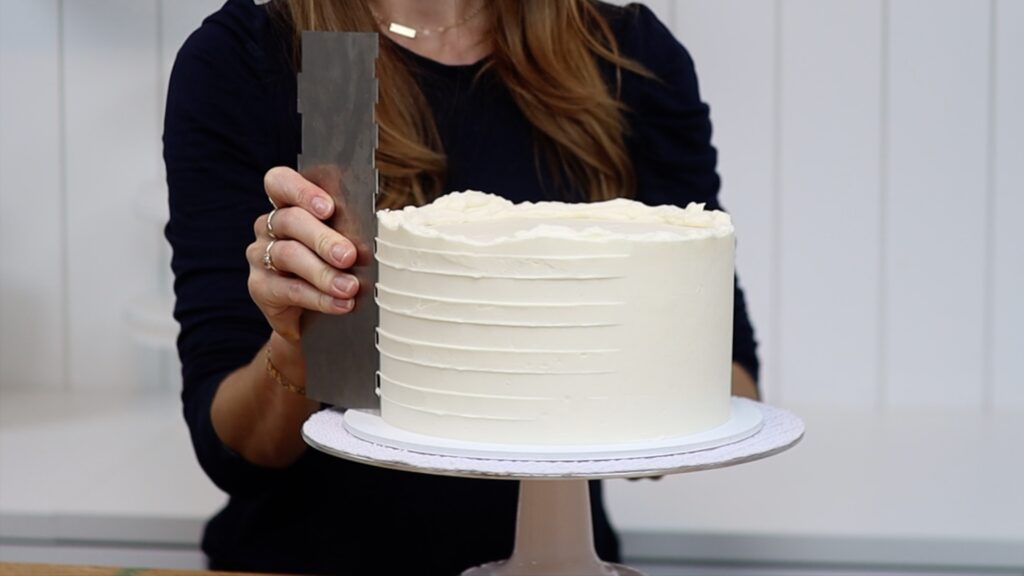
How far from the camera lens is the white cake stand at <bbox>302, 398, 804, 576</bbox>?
687 mm

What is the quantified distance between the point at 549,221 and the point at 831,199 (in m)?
0.91

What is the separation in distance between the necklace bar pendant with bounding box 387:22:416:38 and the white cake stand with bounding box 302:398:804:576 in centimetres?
42

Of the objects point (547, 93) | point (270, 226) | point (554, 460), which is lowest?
point (554, 460)

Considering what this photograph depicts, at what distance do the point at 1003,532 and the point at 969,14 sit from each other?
0.62 meters

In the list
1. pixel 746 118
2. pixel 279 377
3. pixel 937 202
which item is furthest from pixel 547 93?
pixel 937 202

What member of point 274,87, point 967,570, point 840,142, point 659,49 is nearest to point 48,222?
point 274,87

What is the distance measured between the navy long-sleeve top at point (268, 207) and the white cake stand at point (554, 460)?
0.26 metres

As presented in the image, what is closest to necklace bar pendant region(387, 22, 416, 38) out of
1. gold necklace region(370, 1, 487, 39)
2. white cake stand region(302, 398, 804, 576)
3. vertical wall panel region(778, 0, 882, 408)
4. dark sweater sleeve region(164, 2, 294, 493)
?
gold necklace region(370, 1, 487, 39)

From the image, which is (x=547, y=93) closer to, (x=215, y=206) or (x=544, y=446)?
(x=215, y=206)

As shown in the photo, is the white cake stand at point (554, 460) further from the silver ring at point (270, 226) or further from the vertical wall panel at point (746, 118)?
the vertical wall panel at point (746, 118)

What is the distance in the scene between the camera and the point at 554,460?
0.71 metres

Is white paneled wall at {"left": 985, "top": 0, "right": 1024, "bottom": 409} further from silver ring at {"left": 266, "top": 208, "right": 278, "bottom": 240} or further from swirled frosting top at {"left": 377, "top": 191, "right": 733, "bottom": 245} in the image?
silver ring at {"left": 266, "top": 208, "right": 278, "bottom": 240}

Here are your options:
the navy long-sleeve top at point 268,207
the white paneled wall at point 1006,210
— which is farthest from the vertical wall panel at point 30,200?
the white paneled wall at point 1006,210

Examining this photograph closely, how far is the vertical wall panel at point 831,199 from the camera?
1.66 meters
